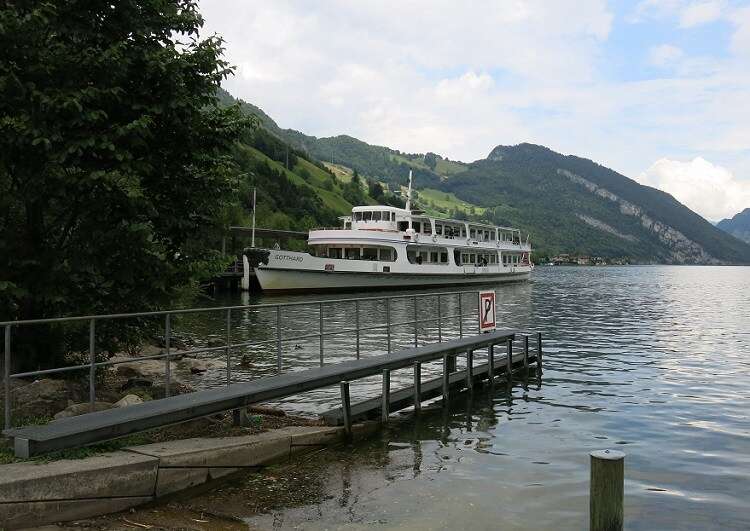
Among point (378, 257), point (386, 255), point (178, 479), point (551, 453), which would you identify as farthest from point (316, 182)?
point (178, 479)

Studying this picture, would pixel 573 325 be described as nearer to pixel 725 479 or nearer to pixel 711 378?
pixel 711 378

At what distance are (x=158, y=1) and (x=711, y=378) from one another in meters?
16.3

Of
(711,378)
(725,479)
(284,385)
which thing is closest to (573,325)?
(711,378)

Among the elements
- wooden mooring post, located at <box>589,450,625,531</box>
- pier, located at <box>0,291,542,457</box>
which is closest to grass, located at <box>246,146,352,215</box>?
pier, located at <box>0,291,542,457</box>

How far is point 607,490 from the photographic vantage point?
5844mm

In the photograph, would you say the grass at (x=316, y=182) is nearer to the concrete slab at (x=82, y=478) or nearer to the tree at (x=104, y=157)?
the tree at (x=104, y=157)

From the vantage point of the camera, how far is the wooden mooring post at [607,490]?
578cm

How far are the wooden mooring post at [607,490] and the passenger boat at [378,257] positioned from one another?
44.0m

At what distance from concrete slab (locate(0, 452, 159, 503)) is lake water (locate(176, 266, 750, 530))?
0.83 metres

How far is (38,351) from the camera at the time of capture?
1049cm

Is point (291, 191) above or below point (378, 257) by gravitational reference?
above

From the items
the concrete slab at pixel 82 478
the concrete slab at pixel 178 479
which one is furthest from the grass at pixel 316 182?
the concrete slab at pixel 82 478

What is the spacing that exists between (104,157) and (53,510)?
17.9ft

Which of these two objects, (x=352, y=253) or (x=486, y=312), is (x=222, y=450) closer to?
(x=486, y=312)
